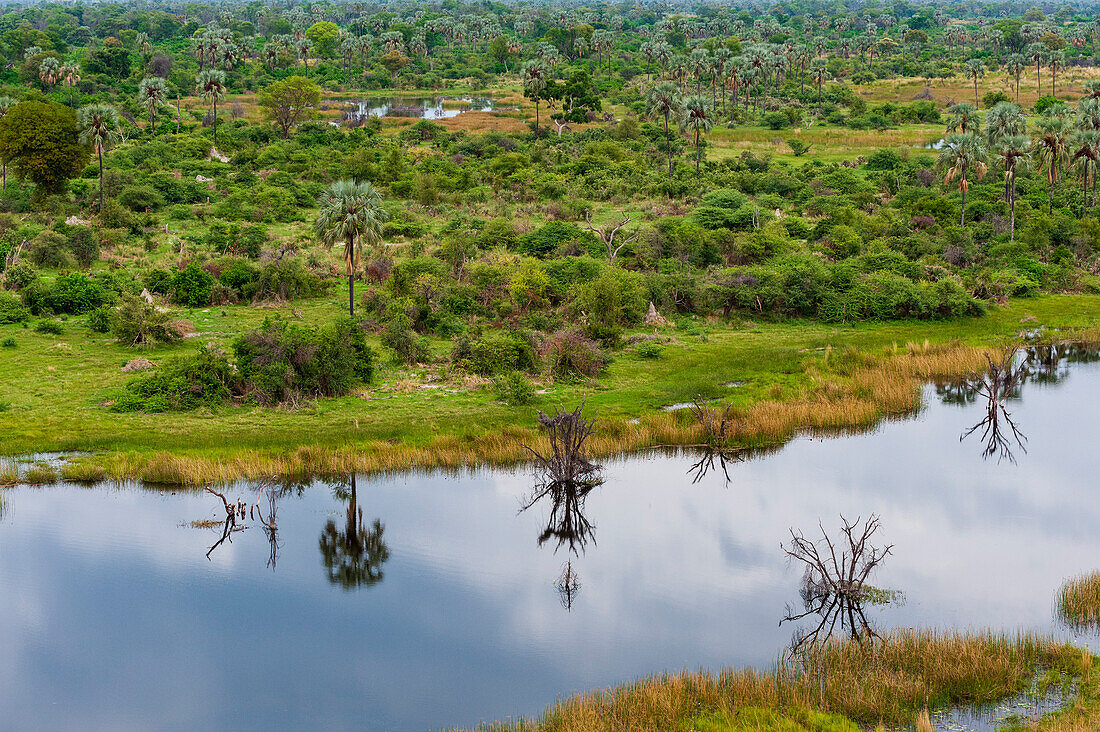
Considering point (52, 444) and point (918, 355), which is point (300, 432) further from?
point (918, 355)

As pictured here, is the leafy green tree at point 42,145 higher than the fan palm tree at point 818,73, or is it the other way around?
the fan palm tree at point 818,73

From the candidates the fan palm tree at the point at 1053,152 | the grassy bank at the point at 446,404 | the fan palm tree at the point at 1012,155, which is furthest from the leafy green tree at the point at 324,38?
the grassy bank at the point at 446,404

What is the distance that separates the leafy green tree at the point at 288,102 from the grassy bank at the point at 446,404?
62.7 meters

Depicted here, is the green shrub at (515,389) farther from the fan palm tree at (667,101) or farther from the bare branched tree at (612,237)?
the fan palm tree at (667,101)

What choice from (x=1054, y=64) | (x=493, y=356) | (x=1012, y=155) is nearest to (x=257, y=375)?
(x=493, y=356)

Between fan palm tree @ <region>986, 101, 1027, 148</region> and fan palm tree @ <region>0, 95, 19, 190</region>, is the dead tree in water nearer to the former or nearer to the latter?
fan palm tree @ <region>986, 101, 1027, 148</region>

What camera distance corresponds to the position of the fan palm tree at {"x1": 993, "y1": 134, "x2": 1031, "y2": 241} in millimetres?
62750

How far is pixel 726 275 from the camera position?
181 ft

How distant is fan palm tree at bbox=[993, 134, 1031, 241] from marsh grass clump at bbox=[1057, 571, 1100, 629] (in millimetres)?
42007

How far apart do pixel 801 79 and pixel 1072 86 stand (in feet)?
108

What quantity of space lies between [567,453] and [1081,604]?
14.1 metres

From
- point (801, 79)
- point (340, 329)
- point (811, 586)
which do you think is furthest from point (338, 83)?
point (811, 586)

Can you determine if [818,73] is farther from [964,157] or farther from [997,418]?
[997,418]

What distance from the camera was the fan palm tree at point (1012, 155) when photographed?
62.8 m
